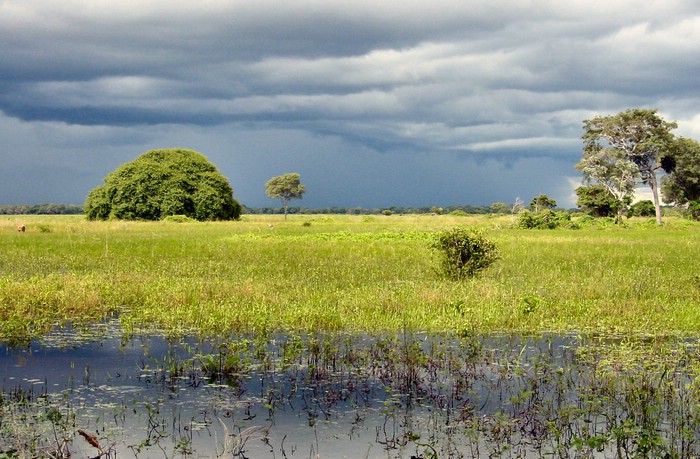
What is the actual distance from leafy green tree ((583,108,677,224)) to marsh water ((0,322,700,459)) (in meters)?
57.8

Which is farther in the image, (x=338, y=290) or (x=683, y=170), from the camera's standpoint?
(x=683, y=170)

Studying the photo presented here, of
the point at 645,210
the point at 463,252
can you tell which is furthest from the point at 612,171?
the point at 463,252

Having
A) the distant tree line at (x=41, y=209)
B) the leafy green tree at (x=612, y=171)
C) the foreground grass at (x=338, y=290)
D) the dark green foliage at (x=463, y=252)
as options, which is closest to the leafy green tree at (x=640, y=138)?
the leafy green tree at (x=612, y=171)

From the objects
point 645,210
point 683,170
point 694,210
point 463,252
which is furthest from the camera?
point 645,210

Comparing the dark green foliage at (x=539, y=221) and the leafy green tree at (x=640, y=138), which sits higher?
the leafy green tree at (x=640, y=138)

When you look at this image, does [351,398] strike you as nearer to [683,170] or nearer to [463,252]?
[463,252]

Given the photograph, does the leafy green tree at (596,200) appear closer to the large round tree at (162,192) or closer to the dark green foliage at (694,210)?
the dark green foliage at (694,210)

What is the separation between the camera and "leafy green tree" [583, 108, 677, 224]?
65250mm

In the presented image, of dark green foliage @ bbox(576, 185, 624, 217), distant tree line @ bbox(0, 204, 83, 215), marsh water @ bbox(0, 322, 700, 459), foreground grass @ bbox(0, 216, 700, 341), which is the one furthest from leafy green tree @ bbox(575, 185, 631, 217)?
distant tree line @ bbox(0, 204, 83, 215)

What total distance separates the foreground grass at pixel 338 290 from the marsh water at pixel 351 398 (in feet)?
4.49

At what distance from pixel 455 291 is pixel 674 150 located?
203ft

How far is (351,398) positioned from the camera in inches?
376

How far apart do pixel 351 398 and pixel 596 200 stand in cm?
7017

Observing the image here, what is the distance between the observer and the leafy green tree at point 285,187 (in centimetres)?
12975
